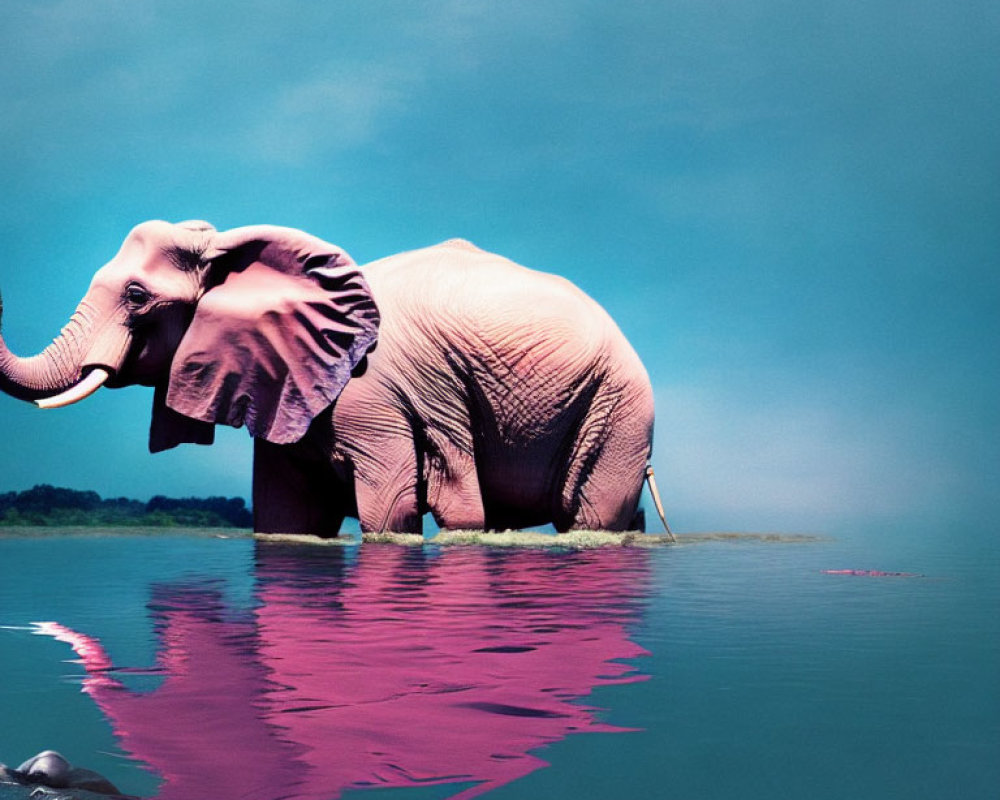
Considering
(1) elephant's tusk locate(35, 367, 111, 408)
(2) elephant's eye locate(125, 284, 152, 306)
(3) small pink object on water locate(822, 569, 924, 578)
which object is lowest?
(3) small pink object on water locate(822, 569, 924, 578)

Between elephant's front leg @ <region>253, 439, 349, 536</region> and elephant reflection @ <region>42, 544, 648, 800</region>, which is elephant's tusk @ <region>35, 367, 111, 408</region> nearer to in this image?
elephant's front leg @ <region>253, 439, 349, 536</region>

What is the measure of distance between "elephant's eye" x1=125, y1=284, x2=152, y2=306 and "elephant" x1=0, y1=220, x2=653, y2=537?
2 centimetres

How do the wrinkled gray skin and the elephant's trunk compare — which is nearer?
the wrinkled gray skin

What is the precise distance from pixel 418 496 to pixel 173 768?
23.3 ft

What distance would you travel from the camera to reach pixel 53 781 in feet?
6.02

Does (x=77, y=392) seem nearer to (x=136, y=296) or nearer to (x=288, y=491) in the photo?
(x=136, y=296)

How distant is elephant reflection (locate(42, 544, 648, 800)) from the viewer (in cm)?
190

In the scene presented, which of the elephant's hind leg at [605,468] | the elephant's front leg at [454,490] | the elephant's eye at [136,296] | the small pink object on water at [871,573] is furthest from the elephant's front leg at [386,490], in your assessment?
the small pink object on water at [871,573]

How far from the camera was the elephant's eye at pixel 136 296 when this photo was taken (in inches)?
303

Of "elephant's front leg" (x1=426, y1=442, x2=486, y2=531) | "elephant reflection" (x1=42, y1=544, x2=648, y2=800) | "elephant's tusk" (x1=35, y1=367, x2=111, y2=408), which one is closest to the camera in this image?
"elephant reflection" (x1=42, y1=544, x2=648, y2=800)

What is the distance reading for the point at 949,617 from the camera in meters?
4.06

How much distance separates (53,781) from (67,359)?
247 inches

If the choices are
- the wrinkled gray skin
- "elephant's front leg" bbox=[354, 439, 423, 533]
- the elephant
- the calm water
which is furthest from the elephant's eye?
the wrinkled gray skin

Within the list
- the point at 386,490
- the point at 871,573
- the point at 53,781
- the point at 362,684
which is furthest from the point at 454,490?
the point at 53,781
